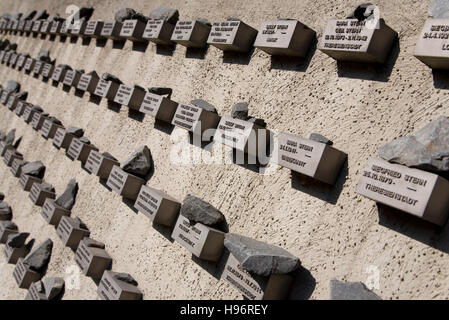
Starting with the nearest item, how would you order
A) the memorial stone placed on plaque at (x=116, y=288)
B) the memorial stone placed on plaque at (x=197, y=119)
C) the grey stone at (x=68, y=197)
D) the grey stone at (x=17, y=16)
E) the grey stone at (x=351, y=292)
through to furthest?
the grey stone at (x=351, y=292) → the memorial stone placed on plaque at (x=116, y=288) → the memorial stone placed on plaque at (x=197, y=119) → the grey stone at (x=68, y=197) → the grey stone at (x=17, y=16)

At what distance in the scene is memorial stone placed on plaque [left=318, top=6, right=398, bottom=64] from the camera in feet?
7.97

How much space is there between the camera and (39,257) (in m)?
4.28

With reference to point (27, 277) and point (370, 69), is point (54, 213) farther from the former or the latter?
point (370, 69)

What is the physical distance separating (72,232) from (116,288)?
3.16ft

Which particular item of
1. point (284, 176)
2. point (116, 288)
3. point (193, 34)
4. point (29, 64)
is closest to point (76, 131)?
point (193, 34)

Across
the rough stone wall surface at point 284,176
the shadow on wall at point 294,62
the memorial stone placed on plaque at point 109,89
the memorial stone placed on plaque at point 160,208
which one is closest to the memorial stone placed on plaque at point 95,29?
the rough stone wall surface at point 284,176

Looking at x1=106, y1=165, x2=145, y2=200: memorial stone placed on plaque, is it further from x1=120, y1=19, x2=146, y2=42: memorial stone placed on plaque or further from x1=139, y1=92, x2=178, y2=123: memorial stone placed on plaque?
x1=120, y1=19, x2=146, y2=42: memorial stone placed on plaque

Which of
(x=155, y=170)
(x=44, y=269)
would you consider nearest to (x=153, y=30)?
(x=155, y=170)

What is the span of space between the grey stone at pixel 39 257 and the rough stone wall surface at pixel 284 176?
11 centimetres

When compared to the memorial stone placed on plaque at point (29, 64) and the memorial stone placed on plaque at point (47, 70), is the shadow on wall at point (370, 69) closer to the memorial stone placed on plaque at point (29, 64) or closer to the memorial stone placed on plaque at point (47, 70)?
the memorial stone placed on plaque at point (47, 70)

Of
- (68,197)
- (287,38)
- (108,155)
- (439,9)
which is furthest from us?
(68,197)

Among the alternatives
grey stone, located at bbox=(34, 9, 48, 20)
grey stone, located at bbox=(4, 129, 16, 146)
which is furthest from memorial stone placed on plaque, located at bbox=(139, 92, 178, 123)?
grey stone, located at bbox=(34, 9, 48, 20)

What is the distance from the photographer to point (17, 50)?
7.55 metres

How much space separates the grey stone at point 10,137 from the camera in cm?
605
